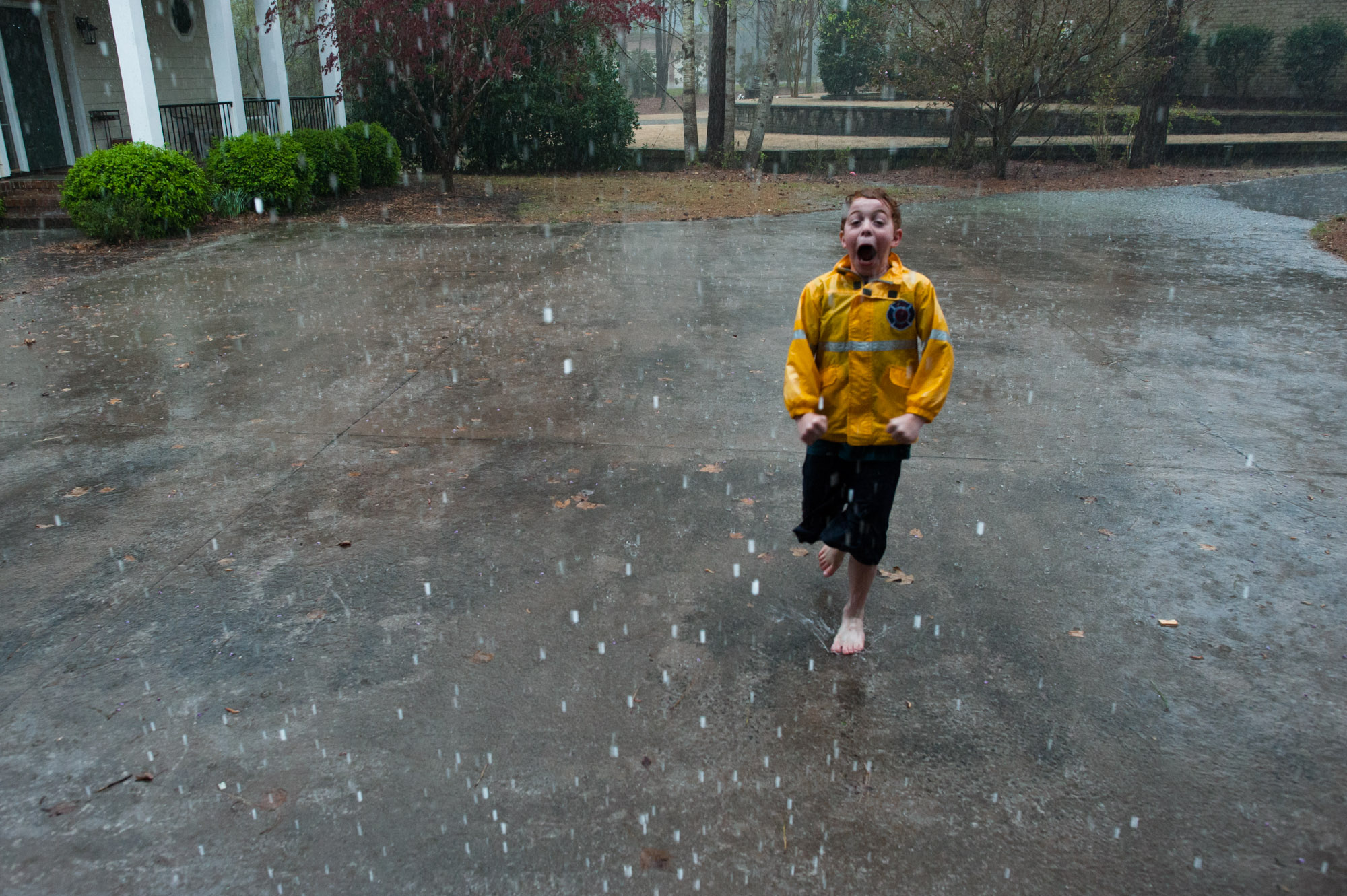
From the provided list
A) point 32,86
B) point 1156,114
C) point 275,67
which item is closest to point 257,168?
point 275,67

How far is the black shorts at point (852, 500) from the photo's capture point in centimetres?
296

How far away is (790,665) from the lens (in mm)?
3107

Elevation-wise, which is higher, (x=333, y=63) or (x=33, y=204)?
(x=333, y=63)

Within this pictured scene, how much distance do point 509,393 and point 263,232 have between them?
26.4 ft

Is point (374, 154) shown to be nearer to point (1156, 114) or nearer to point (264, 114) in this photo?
point (264, 114)

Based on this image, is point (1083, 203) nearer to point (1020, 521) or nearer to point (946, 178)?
point (946, 178)

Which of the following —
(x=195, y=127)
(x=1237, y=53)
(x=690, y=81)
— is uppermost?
(x=1237, y=53)

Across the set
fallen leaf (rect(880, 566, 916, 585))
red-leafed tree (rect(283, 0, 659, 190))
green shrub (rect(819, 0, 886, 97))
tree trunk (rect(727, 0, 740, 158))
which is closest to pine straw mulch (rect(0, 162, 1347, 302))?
tree trunk (rect(727, 0, 740, 158))

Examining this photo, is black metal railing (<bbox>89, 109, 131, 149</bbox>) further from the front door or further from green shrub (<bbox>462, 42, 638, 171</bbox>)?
green shrub (<bbox>462, 42, 638, 171</bbox>)

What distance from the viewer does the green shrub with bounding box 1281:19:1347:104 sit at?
26812 millimetres

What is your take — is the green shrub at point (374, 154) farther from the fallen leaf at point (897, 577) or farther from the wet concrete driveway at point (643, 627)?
the fallen leaf at point (897, 577)

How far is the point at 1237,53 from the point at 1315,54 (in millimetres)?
2056

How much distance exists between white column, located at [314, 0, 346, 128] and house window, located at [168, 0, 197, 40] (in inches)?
86.7

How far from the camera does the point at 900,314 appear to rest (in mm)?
2861
